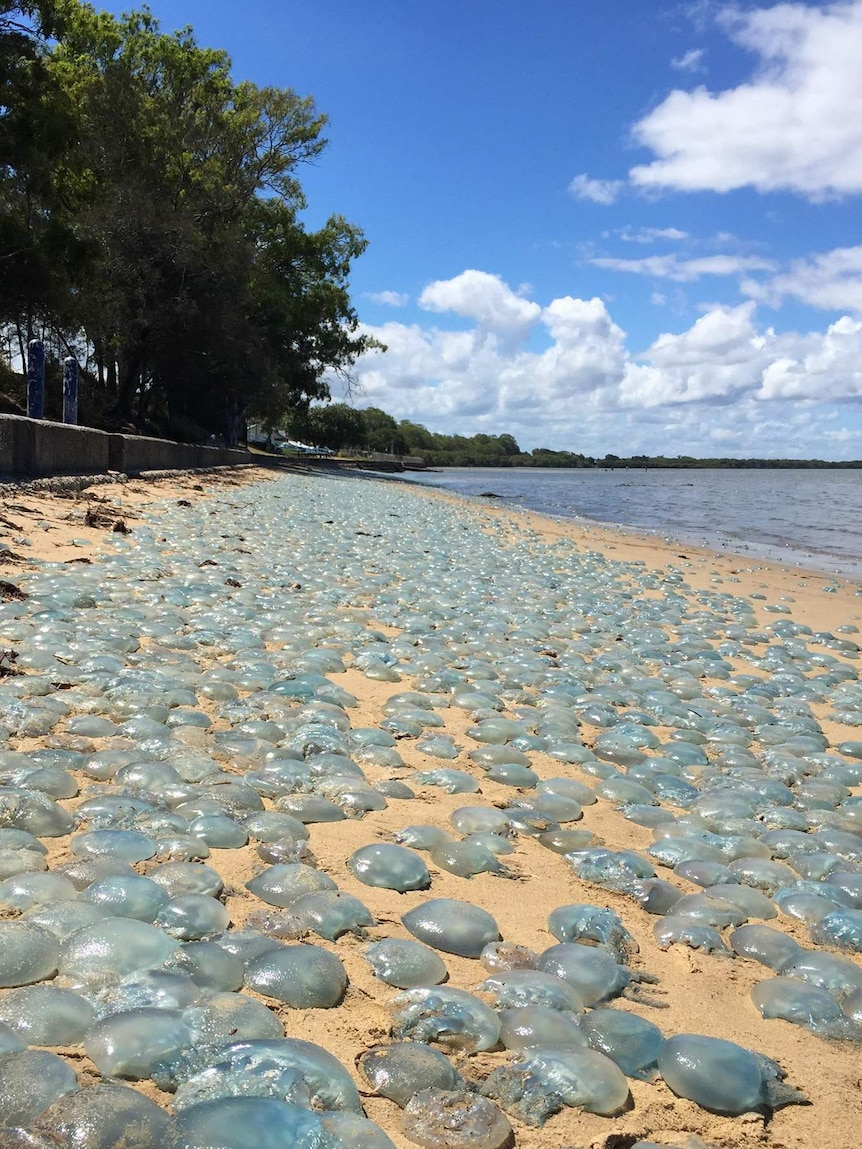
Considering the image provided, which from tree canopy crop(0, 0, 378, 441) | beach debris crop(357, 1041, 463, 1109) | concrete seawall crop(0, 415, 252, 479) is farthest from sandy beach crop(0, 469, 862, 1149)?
tree canopy crop(0, 0, 378, 441)

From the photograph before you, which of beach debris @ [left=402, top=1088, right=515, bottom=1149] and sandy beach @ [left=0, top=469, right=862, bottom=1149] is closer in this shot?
beach debris @ [left=402, top=1088, right=515, bottom=1149]

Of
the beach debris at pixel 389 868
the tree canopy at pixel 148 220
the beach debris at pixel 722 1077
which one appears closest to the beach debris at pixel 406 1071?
the beach debris at pixel 722 1077

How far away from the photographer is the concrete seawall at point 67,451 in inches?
336

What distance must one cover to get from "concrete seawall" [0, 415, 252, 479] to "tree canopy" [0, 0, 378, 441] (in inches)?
245

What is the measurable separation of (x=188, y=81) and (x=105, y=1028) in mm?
30162

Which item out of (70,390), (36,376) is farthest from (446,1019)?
(70,390)

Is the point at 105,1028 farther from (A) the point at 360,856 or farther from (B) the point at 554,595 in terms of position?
(B) the point at 554,595

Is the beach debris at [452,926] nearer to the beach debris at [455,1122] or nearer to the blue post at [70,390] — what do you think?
the beach debris at [455,1122]

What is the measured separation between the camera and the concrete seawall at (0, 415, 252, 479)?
8.54m

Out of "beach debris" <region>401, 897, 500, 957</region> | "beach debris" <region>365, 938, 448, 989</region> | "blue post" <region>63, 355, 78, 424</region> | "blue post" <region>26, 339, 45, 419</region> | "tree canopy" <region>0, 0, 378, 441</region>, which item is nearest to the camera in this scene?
"beach debris" <region>365, 938, 448, 989</region>

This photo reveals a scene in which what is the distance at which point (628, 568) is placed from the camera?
1002 cm

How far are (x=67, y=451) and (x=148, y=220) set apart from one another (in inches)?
582

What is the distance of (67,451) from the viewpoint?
33.5 feet

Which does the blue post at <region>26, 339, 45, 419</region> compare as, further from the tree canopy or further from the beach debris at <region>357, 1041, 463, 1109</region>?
the beach debris at <region>357, 1041, 463, 1109</region>
